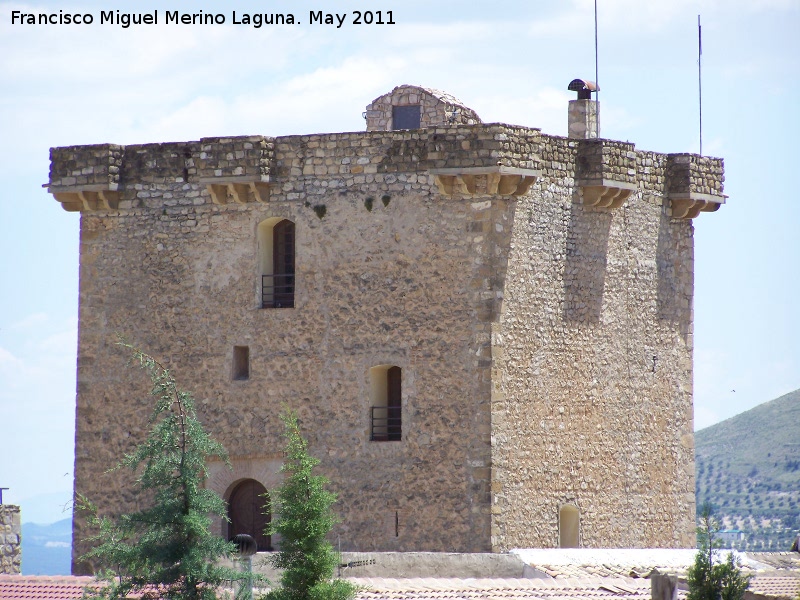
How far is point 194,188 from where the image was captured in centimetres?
2702

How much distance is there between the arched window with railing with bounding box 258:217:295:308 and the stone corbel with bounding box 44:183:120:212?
94.0 inches

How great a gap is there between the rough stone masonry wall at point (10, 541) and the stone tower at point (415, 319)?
8.15ft

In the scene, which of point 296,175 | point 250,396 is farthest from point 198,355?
point 296,175

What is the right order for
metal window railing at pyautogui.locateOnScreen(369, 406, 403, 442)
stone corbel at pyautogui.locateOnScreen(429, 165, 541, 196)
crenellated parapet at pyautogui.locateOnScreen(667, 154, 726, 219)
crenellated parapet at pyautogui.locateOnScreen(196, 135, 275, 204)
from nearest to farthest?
stone corbel at pyautogui.locateOnScreen(429, 165, 541, 196) < metal window railing at pyautogui.locateOnScreen(369, 406, 403, 442) < crenellated parapet at pyautogui.locateOnScreen(196, 135, 275, 204) < crenellated parapet at pyautogui.locateOnScreen(667, 154, 726, 219)

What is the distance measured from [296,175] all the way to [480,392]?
13.4 ft

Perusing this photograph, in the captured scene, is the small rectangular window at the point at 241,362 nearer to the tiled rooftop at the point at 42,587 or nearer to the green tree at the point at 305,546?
the tiled rooftop at the point at 42,587

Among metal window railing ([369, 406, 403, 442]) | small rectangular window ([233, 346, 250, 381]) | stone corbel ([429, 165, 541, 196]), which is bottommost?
metal window railing ([369, 406, 403, 442])

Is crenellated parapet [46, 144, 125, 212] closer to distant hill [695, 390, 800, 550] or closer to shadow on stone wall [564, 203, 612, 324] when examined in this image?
shadow on stone wall [564, 203, 612, 324]

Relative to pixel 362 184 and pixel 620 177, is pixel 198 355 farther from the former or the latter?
pixel 620 177

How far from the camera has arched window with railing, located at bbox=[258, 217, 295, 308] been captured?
1051 inches

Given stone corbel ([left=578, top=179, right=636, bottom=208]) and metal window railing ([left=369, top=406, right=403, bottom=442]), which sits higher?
stone corbel ([left=578, top=179, right=636, bottom=208])

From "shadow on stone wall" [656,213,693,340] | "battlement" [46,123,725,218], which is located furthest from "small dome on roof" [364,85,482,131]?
"shadow on stone wall" [656,213,693,340]

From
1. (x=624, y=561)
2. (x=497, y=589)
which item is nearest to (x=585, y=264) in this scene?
(x=624, y=561)

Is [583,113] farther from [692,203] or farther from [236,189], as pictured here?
[236,189]
